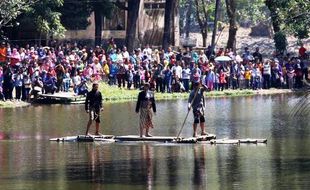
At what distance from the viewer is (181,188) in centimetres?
2409

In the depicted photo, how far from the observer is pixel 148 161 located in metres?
29.2

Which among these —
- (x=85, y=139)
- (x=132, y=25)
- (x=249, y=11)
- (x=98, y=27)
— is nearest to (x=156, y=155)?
(x=85, y=139)

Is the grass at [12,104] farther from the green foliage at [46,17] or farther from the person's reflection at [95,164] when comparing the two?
the person's reflection at [95,164]

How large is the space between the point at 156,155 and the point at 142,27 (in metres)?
42.0

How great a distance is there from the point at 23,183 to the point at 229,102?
2745 centimetres

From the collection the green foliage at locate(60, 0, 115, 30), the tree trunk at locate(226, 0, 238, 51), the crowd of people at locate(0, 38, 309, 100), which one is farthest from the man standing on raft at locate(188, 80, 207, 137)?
the tree trunk at locate(226, 0, 238, 51)

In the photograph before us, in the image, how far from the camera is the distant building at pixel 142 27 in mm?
70938

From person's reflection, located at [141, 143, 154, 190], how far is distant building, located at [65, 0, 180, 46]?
3747cm

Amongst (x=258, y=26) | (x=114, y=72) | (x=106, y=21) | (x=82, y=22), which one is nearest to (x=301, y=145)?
(x=114, y=72)

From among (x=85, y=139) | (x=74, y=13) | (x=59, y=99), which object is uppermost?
(x=74, y=13)

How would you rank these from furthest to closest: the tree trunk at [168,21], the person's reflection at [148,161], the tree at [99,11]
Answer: the tree trunk at [168,21] < the tree at [99,11] < the person's reflection at [148,161]

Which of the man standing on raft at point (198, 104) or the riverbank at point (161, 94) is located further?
the riverbank at point (161, 94)

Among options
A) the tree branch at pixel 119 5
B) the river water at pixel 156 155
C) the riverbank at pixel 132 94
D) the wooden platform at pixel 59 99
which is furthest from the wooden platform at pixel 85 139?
the tree branch at pixel 119 5

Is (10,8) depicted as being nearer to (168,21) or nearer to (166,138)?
(168,21)
